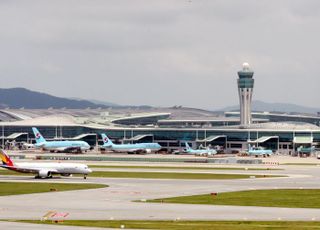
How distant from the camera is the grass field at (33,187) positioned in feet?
354

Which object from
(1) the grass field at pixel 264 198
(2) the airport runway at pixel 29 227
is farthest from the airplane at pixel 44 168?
(2) the airport runway at pixel 29 227

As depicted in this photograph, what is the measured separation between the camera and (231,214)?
81312 mm

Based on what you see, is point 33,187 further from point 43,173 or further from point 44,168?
point 44,168

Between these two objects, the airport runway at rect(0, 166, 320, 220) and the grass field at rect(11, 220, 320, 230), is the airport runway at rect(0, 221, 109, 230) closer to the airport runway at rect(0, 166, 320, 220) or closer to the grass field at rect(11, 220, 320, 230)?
the grass field at rect(11, 220, 320, 230)

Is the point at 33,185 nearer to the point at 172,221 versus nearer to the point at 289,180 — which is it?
the point at 289,180

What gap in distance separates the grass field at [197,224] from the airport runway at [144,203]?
10.1 ft

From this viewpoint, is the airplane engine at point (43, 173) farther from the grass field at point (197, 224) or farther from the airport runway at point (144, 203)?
the grass field at point (197, 224)

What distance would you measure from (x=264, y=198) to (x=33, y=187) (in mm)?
33622

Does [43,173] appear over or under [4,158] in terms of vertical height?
under

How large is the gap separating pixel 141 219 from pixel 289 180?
5756cm

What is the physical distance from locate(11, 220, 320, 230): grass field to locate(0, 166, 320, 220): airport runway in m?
3.08

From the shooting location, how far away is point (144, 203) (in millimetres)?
91812

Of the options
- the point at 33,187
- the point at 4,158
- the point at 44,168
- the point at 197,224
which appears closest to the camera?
the point at 197,224

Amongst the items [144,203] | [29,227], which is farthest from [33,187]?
[29,227]
